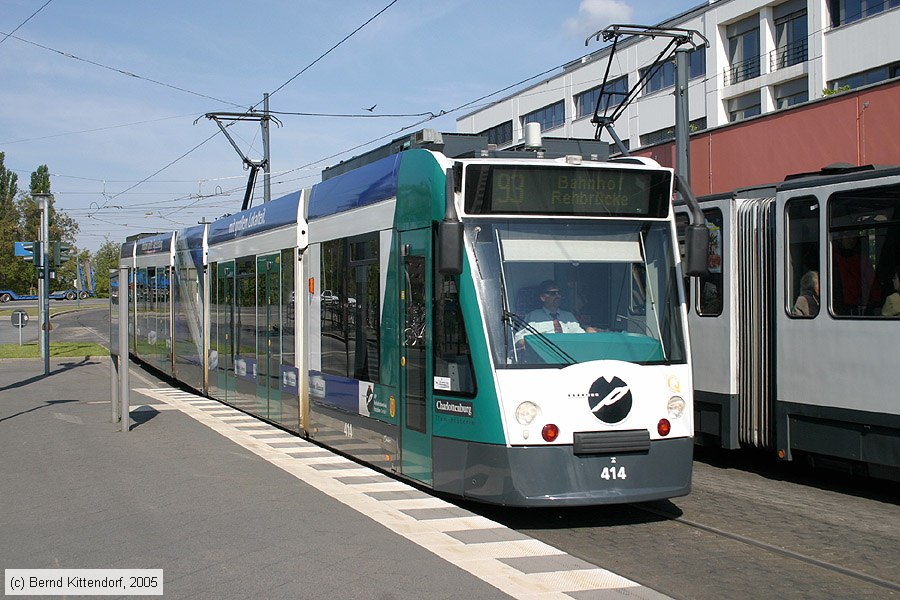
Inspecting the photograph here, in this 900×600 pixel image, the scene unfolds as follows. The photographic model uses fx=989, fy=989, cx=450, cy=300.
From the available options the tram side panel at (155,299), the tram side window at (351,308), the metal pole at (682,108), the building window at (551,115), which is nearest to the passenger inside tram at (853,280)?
the tram side window at (351,308)

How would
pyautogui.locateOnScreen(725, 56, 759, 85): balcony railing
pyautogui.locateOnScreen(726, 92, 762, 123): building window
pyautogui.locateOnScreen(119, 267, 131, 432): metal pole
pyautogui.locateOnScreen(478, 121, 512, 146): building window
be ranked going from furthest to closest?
pyautogui.locateOnScreen(478, 121, 512, 146): building window < pyautogui.locateOnScreen(726, 92, 762, 123): building window < pyautogui.locateOnScreen(725, 56, 759, 85): balcony railing < pyautogui.locateOnScreen(119, 267, 131, 432): metal pole

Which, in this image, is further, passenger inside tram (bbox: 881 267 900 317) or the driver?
passenger inside tram (bbox: 881 267 900 317)

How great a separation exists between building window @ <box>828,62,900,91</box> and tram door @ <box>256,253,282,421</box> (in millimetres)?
Answer: 24376

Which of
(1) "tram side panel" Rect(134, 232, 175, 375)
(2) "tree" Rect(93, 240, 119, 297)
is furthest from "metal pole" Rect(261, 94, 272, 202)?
(2) "tree" Rect(93, 240, 119, 297)

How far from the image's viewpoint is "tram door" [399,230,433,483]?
8820mm

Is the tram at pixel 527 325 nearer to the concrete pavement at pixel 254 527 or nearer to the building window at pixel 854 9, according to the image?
the concrete pavement at pixel 254 527

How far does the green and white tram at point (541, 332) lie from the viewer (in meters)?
7.79

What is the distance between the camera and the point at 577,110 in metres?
50.4

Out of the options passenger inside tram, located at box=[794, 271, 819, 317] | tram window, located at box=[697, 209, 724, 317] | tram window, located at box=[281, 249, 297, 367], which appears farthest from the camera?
tram window, located at box=[281, 249, 297, 367]

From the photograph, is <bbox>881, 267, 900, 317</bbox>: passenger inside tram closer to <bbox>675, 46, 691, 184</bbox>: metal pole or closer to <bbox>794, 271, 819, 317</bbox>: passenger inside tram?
<bbox>794, 271, 819, 317</bbox>: passenger inside tram

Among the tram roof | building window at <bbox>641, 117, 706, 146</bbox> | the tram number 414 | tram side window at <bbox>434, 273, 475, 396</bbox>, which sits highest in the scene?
building window at <bbox>641, 117, 706, 146</bbox>

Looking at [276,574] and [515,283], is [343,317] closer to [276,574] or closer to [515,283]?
[515,283]

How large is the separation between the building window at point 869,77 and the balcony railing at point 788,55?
1.99m

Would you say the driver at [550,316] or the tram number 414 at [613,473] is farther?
the driver at [550,316]
